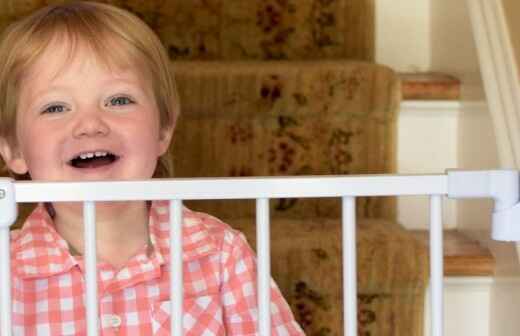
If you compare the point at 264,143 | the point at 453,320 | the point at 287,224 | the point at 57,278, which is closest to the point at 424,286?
the point at 453,320

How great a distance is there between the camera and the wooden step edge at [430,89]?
180cm

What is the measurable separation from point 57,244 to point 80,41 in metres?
0.25

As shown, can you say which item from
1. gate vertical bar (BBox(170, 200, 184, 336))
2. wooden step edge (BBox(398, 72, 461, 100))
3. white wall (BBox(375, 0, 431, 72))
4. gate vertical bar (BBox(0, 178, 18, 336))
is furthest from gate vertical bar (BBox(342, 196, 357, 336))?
white wall (BBox(375, 0, 431, 72))

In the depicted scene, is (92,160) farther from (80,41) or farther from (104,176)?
(80,41)

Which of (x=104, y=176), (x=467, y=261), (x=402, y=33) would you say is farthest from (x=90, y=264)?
(x=402, y=33)

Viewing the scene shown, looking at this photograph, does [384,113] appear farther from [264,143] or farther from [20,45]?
[20,45]

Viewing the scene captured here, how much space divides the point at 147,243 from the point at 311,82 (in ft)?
1.86

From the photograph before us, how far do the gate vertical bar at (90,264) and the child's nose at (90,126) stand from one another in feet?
0.99

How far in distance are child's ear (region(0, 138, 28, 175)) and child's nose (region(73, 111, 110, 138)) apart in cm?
13

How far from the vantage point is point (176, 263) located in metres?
0.92

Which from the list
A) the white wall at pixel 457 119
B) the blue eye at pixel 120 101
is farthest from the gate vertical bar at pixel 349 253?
the white wall at pixel 457 119

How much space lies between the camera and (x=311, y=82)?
179cm

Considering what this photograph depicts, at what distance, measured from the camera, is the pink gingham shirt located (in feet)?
3.91

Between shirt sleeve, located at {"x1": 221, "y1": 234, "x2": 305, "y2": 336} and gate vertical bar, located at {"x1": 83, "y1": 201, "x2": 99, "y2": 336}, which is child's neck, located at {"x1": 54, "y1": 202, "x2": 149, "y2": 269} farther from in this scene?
gate vertical bar, located at {"x1": 83, "y1": 201, "x2": 99, "y2": 336}
